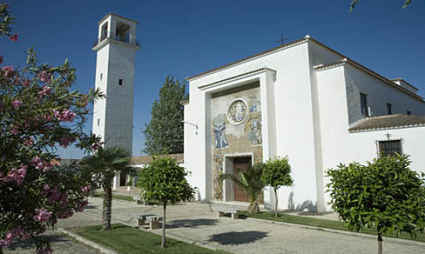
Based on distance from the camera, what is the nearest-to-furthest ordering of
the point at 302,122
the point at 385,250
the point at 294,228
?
1. the point at 385,250
2. the point at 294,228
3. the point at 302,122

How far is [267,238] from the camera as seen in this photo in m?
8.98

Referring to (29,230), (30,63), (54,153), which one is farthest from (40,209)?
(30,63)

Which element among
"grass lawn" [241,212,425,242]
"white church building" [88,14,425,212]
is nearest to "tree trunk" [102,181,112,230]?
"white church building" [88,14,425,212]

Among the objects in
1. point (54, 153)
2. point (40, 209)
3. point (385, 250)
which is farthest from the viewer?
point (385, 250)

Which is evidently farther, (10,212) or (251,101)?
(251,101)

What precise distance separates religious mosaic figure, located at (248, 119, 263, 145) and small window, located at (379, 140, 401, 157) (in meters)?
6.36

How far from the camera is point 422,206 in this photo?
4.61m

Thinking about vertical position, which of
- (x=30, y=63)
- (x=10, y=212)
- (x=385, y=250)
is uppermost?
(x=30, y=63)

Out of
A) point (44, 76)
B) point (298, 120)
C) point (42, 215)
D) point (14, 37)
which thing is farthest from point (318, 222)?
point (14, 37)

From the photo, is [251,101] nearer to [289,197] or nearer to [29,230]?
[289,197]

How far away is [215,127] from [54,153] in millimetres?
17110

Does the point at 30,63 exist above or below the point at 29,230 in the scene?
above

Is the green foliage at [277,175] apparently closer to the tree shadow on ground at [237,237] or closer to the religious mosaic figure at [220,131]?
the tree shadow on ground at [237,237]

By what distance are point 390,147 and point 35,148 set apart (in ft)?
47.4
